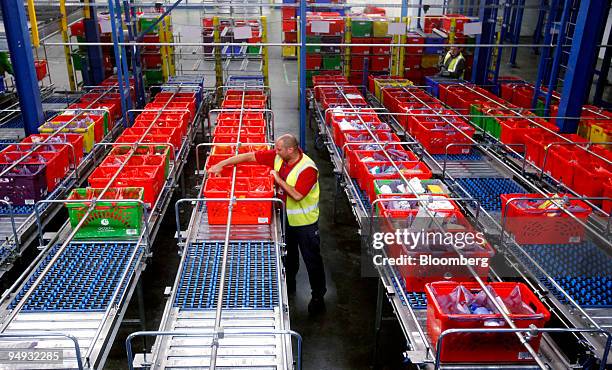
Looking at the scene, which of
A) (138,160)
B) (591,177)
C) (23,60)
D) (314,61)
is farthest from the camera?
(314,61)

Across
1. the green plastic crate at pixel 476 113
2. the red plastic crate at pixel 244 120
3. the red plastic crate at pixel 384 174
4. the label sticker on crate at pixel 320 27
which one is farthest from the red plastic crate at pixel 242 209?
the label sticker on crate at pixel 320 27

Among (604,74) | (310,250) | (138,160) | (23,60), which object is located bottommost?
(310,250)

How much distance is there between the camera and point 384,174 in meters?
7.11

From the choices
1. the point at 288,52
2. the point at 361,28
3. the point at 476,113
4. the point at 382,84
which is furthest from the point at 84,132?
the point at 288,52

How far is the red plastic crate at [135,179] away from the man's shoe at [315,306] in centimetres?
237

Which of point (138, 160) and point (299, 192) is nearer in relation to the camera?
point (299, 192)

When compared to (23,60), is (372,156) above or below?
below

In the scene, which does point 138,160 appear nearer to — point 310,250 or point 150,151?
point 150,151

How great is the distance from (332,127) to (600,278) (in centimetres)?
548

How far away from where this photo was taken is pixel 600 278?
591 cm

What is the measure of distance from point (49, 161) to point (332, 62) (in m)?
10.6

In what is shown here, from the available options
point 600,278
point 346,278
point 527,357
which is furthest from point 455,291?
point 346,278

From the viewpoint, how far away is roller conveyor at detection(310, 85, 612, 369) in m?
4.56

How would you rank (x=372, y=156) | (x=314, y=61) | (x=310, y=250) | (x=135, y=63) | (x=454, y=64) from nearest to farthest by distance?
(x=310, y=250), (x=372, y=156), (x=135, y=63), (x=454, y=64), (x=314, y=61)
